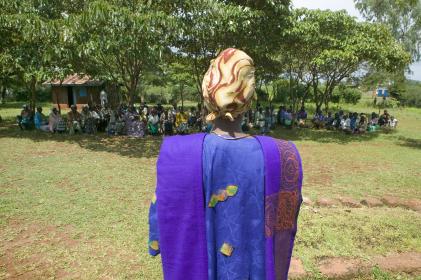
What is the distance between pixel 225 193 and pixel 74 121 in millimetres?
12640

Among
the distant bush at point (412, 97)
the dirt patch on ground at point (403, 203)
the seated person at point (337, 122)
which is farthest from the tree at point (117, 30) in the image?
the distant bush at point (412, 97)

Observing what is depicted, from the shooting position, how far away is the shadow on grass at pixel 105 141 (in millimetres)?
10570

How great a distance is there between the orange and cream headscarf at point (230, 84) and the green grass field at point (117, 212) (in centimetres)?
272

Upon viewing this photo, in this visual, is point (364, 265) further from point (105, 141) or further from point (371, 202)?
point (105, 141)

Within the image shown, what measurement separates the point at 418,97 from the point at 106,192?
1478 inches

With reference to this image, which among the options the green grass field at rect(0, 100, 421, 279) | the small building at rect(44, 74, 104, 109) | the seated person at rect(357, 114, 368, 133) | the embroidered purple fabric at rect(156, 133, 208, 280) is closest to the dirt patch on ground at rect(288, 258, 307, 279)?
the green grass field at rect(0, 100, 421, 279)

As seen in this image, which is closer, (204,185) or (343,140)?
(204,185)

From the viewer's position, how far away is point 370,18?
2734 cm

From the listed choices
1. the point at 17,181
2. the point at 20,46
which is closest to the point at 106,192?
the point at 17,181

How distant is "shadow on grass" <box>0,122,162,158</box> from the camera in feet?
34.7

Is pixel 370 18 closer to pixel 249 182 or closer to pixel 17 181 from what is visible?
pixel 17 181

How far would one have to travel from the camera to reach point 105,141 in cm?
1205

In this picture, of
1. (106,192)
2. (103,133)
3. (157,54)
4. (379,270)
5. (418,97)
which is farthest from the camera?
(418,97)

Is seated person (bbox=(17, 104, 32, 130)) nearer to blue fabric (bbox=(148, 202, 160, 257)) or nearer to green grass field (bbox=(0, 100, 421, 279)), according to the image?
green grass field (bbox=(0, 100, 421, 279))
